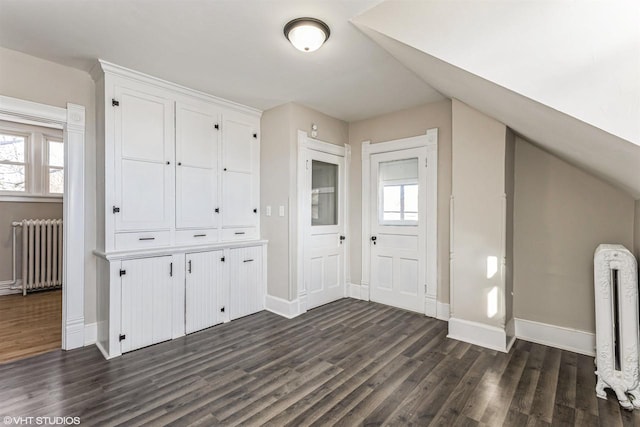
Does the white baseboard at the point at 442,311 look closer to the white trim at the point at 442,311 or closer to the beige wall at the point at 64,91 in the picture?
the white trim at the point at 442,311

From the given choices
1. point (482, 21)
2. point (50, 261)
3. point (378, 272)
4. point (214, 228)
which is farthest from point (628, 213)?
point (50, 261)

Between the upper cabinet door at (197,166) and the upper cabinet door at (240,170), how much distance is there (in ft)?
0.44

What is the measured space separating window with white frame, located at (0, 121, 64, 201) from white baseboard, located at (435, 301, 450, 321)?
618cm

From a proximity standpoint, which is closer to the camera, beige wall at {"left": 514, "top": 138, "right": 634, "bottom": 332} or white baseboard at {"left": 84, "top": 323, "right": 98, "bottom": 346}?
beige wall at {"left": 514, "top": 138, "right": 634, "bottom": 332}

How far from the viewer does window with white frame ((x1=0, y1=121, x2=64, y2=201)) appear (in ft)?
15.4

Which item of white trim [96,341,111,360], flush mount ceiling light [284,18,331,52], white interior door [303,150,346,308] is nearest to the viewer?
flush mount ceiling light [284,18,331,52]

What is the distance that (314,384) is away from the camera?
2293 millimetres

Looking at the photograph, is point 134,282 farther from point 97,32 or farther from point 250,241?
point 97,32

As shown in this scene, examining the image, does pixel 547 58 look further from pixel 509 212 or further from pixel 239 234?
pixel 239 234

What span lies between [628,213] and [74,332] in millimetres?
5225

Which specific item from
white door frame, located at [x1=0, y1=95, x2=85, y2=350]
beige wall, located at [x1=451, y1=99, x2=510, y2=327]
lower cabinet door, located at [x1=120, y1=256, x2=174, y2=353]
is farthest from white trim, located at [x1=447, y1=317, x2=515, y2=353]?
white door frame, located at [x1=0, y1=95, x2=85, y2=350]

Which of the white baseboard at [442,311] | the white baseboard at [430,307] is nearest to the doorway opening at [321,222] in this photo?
the white baseboard at [430,307]

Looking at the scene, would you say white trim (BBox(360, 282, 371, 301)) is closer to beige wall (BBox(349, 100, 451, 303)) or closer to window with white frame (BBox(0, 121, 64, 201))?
beige wall (BBox(349, 100, 451, 303))

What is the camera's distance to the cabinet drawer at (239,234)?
374cm
